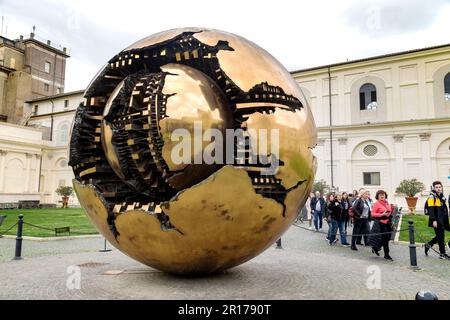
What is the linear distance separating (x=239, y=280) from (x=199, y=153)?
2.31 m

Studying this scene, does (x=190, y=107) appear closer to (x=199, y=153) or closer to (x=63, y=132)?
(x=199, y=153)

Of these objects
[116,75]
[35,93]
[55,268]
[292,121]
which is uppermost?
[35,93]

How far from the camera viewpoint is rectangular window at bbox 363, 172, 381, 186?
33219mm

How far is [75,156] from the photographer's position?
5.30m

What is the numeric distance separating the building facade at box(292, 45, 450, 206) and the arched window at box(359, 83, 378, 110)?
3.6 inches

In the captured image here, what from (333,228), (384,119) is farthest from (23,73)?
(333,228)

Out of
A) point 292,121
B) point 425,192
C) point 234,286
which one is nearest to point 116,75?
point 292,121

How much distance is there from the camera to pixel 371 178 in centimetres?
3347

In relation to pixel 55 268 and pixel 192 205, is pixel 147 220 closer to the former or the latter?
pixel 192 205

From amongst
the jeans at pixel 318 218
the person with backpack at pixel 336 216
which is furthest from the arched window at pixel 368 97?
the person with backpack at pixel 336 216

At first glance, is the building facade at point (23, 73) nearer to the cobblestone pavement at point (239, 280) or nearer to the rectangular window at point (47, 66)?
the rectangular window at point (47, 66)

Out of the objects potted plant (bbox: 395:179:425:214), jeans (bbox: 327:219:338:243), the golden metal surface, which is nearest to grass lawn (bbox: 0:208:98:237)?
jeans (bbox: 327:219:338:243)

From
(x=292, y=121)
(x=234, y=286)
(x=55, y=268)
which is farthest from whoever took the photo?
(x=55, y=268)

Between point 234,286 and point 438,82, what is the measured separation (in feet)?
111
